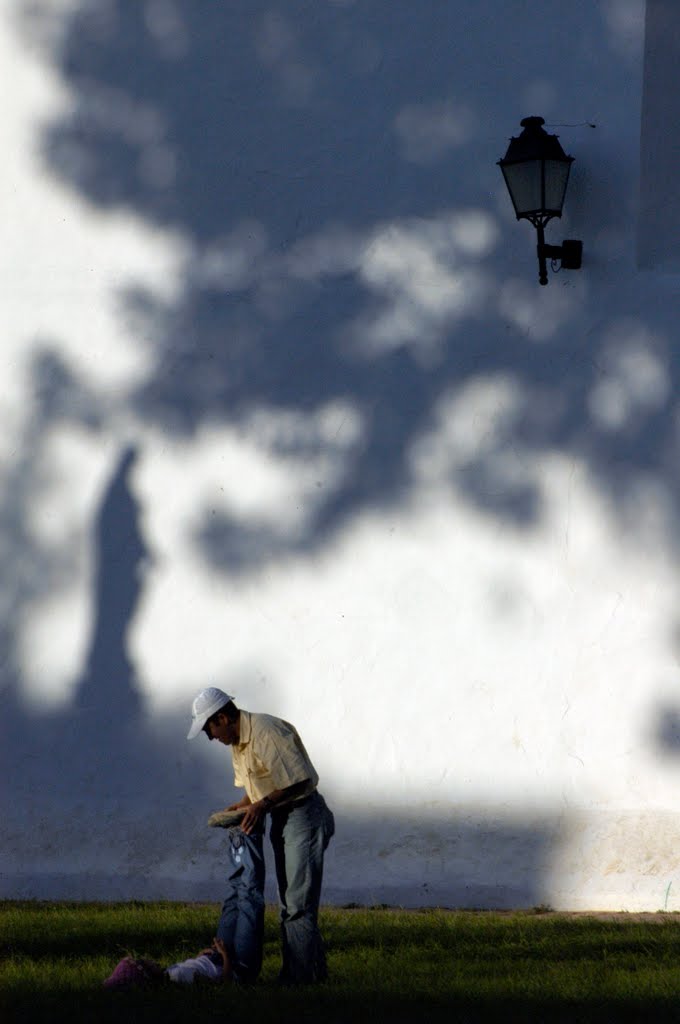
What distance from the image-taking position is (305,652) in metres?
11.0

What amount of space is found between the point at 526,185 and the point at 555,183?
19 centimetres

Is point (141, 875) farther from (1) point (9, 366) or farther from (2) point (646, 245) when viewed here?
(2) point (646, 245)

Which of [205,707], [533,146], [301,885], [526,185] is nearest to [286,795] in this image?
[301,885]

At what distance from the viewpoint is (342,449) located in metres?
11.1

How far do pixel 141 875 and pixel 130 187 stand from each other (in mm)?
4628

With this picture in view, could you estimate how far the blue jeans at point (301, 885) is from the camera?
7.86 meters

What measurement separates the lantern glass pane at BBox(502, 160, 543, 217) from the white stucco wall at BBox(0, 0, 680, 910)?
49 centimetres

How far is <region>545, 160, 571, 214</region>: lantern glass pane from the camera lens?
10.5 m

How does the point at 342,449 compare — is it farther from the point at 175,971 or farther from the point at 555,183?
the point at 175,971

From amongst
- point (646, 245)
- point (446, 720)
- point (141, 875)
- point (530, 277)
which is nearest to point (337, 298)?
point (530, 277)

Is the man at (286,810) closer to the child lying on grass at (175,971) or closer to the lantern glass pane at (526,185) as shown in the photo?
the child lying on grass at (175,971)

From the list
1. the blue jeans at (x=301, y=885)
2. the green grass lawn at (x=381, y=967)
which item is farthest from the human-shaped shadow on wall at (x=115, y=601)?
the blue jeans at (x=301, y=885)

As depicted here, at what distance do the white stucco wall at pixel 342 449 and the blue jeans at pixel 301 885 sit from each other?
285 cm

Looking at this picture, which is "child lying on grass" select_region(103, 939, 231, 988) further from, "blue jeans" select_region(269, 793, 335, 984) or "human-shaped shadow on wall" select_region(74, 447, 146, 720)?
"human-shaped shadow on wall" select_region(74, 447, 146, 720)
